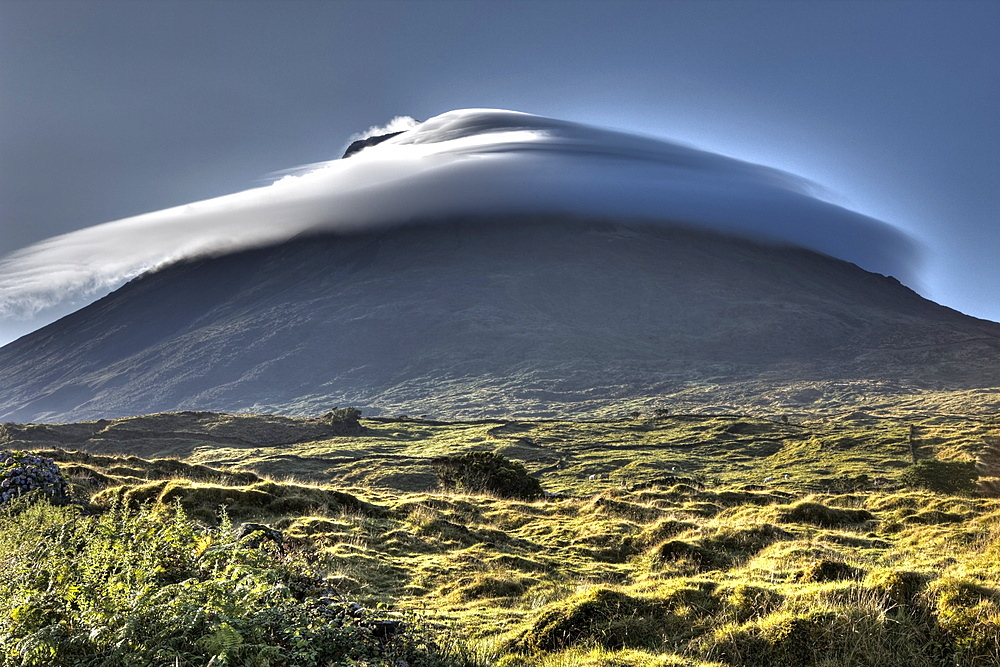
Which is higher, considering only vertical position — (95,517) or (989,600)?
(95,517)

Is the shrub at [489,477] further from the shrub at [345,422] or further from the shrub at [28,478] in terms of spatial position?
the shrub at [345,422]

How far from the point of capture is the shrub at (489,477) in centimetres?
3788

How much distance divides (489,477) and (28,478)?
2476cm

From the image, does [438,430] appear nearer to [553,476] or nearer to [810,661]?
[553,476]

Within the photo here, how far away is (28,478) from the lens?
17578 mm

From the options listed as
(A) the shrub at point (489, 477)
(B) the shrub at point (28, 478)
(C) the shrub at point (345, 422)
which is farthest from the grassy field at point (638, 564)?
(C) the shrub at point (345, 422)

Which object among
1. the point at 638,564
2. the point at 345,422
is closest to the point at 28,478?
the point at 638,564

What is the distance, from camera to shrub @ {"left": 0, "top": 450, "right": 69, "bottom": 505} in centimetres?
1712

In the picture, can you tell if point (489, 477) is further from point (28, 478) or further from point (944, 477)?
point (944, 477)

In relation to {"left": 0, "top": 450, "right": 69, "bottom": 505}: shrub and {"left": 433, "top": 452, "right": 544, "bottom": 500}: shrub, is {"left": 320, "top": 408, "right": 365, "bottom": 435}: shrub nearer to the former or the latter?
{"left": 433, "top": 452, "right": 544, "bottom": 500}: shrub

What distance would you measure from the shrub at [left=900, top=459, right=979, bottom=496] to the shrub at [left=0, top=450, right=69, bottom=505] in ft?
148

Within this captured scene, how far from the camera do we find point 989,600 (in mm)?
9703

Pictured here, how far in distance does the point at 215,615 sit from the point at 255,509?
13.3m

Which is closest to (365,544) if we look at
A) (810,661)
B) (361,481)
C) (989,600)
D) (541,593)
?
(541,593)
